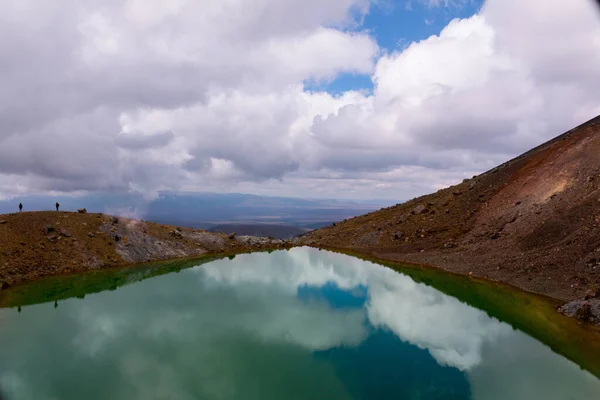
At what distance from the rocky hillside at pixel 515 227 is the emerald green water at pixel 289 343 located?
243 inches

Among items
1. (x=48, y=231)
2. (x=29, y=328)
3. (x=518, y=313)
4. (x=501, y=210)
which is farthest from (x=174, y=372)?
(x=501, y=210)

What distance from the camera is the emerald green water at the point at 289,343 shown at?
A: 2202 cm

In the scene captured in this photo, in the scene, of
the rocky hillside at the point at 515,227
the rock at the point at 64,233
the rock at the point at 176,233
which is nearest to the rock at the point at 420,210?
the rocky hillside at the point at 515,227

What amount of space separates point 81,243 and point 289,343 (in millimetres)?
51347

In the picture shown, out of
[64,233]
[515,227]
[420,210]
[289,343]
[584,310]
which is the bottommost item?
[289,343]

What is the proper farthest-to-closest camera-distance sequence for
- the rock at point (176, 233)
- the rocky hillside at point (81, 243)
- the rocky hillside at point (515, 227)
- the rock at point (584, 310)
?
the rock at point (176, 233) → the rocky hillside at point (81, 243) → the rocky hillside at point (515, 227) → the rock at point (584, 310)

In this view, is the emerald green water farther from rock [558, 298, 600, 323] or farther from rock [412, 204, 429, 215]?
→ rock [412, 204, 429, 215]

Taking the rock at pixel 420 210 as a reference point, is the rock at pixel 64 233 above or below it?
below

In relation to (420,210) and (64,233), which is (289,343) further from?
(420,210)

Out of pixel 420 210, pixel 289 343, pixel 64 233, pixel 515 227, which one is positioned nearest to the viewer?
pixel 289 343

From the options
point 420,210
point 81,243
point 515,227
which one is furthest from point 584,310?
point 81,243

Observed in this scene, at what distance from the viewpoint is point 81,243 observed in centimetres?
6316

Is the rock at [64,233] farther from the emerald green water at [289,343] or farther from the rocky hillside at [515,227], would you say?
the rocky hillside at [515,227]

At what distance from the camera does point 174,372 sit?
23719mm
